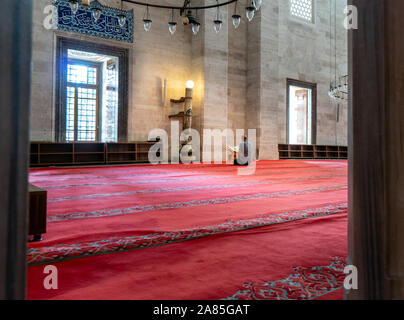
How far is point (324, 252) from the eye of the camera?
4.99 feet

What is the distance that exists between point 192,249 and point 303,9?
1362 cm

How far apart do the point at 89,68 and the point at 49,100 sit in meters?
1.94

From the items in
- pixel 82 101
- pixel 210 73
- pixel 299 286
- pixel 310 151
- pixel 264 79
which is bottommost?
pixel 299 286

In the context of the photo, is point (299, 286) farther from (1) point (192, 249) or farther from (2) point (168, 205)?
(2) point (168, 205)

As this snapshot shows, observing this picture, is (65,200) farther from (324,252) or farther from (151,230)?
(324,252)

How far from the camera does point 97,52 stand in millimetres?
8523

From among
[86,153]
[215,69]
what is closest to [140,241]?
[86,153]

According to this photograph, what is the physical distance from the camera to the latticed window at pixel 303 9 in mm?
12422

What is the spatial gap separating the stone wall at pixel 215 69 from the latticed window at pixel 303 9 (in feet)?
0.99

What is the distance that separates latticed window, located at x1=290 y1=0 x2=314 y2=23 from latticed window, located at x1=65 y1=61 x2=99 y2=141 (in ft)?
26.4

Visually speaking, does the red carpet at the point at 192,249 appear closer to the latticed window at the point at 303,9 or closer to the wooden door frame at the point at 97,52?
the wooden door frame at the point at 97,52

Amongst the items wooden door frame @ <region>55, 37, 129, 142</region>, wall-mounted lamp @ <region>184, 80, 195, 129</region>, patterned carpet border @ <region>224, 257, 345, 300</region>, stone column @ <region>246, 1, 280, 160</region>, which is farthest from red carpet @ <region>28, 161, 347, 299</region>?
stone column @ <region>246, 1, 280, 160</region>

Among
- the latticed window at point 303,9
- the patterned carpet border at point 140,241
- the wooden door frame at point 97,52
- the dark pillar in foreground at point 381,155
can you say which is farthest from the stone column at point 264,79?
the dark pillar in foreground at point 381,155

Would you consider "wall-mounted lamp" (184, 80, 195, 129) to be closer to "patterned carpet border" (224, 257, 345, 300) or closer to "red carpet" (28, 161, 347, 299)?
Result: "red carpet" (28, 161, 347, 299)
